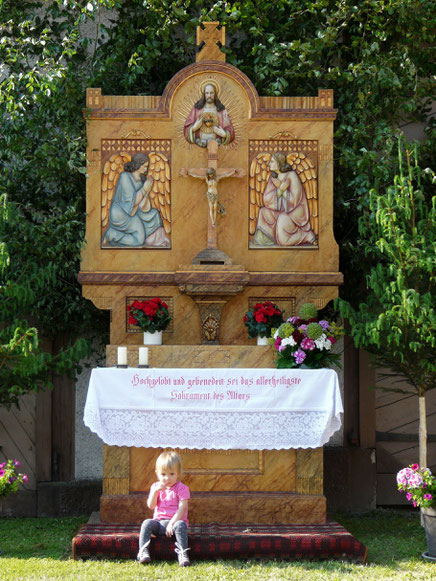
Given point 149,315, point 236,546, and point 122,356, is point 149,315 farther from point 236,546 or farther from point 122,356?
point 236,546

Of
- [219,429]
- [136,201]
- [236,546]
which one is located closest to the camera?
[236,546]

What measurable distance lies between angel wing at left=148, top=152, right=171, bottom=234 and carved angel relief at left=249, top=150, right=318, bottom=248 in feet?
2.55

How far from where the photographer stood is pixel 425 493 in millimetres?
6297

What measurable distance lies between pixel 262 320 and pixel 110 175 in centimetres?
195

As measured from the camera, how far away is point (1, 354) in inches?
273

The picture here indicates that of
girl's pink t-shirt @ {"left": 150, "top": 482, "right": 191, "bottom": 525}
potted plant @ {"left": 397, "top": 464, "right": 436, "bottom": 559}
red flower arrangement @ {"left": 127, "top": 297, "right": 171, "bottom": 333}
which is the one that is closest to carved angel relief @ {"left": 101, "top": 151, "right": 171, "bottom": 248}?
red flower arrangement @ {"left": 127, "top": 297, "right": 171, "bottom": 333}

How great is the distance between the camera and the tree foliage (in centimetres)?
795

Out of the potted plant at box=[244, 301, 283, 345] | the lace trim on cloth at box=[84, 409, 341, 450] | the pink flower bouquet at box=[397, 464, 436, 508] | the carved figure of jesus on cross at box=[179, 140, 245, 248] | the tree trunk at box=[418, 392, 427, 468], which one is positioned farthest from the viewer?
the carved figure of jesus on cross at box=[179, 140, 245, 248]

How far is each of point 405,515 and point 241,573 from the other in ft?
10.5

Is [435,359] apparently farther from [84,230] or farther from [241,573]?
[84,230]

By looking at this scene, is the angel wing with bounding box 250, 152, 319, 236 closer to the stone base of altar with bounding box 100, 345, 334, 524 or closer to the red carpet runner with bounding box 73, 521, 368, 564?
the stone base of altar with bounding box 100, 345, 334, 524

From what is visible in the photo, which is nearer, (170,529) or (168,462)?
(170,529)

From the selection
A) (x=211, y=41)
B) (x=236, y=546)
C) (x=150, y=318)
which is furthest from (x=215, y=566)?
(x=211, y=41)

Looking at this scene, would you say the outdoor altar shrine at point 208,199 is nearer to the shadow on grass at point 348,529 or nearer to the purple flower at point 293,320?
the purple flower at point 293,320
